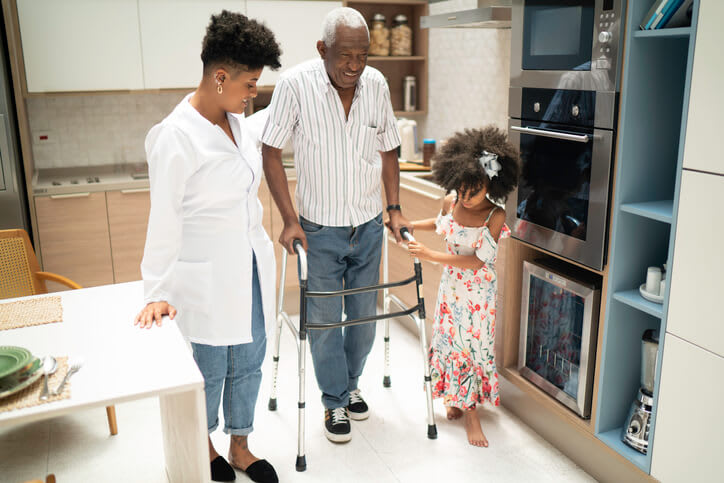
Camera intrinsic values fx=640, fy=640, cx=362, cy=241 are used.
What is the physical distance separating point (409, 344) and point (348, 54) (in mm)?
1842

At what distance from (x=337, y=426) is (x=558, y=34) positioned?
5.48ft

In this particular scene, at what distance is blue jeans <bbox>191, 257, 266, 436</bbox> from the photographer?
2035 millimetres

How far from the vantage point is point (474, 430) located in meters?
2.54

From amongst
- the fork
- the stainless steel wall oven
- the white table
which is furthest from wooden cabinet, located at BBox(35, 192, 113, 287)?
the stainless steel wall oven

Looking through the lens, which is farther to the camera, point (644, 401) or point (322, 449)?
point (322, 449)

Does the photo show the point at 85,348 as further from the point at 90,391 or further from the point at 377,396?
the point at 377,396

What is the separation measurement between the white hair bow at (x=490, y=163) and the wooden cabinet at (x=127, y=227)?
2.08m

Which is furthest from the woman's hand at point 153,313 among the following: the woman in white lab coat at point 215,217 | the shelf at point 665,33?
the shelf at point 665,33

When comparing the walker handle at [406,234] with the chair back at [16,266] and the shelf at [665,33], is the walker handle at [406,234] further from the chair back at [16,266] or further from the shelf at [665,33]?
the chair back at [16,266]

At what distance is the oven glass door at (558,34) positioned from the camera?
2.03 m

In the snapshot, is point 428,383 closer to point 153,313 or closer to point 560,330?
point 560,330

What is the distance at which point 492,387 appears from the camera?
8.38 ft

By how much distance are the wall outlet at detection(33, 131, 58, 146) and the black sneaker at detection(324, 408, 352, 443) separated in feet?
7.94

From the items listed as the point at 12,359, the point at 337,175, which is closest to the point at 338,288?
the point at 337,175
